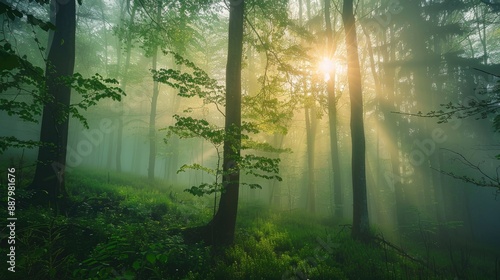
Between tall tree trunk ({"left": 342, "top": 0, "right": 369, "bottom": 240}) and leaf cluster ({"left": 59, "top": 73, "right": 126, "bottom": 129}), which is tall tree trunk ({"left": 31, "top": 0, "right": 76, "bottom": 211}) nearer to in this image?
leaf cluster ({"left": 59, "top": 73, "right": 126, "bottom": 129})

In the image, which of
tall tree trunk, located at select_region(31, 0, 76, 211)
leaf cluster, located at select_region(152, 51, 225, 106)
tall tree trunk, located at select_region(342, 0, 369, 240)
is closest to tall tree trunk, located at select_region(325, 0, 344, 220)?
tall tree trunk, located at select_region(342, 0, 369, 240)

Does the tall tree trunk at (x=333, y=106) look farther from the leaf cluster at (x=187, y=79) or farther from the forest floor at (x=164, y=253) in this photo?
the leaf cluster at (x=187, y=79)

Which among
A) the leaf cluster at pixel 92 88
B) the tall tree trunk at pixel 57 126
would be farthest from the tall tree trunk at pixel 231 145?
the tall tree trunk at pixel 57 126

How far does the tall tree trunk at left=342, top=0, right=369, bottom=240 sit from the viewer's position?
839cm

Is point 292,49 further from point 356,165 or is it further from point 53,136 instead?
point 53,136

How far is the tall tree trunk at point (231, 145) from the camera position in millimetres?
5730

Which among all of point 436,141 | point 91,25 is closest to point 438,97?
point 436,141

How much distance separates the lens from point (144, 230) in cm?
546

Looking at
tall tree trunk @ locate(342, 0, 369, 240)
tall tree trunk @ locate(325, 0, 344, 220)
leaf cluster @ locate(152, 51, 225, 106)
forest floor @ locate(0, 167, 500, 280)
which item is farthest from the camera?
tall tree trunk @ locate(325, 0, 344, 220)

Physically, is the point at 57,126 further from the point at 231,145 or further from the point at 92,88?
the point at 231,145

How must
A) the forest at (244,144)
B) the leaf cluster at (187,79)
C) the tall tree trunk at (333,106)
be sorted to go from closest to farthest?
the forest at (244,144) < the leaf cluster at (187,79) < the tall tree trunk at (333,106)

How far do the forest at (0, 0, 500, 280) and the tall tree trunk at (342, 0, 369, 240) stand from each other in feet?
0.13

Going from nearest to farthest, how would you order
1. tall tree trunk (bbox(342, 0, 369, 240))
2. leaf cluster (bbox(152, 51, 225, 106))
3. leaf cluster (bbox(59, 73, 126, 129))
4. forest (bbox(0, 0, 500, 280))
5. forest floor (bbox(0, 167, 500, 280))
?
forest floor (bbox(0, 167, 500, 280)) < leaf cluster (bbox(59, 73, 126, 129)) < forest (bbox(0, 0, 500, 280)) < leaf cluster (bbox(152, 51, 225, 106)) < tall tree trunk (bbox(342, 0, 369, 240))

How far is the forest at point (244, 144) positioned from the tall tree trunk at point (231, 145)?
0.03m
